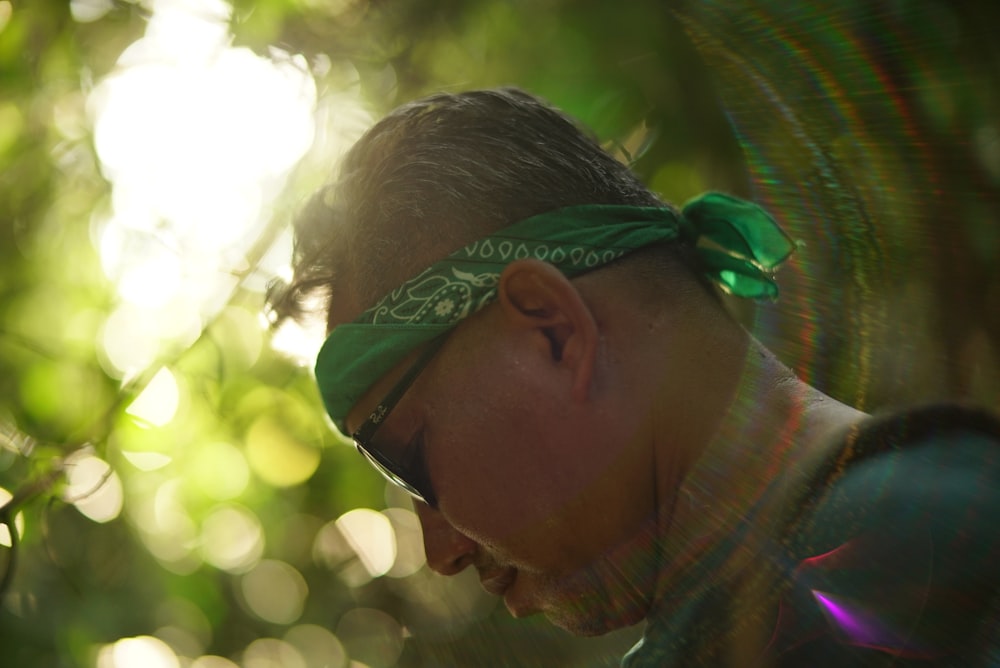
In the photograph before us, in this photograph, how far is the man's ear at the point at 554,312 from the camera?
1771 millimetres

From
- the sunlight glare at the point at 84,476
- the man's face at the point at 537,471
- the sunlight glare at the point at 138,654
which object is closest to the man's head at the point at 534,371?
the man's face at the point at 537,471

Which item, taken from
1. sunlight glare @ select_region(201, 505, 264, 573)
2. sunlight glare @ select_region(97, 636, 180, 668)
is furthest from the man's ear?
sunlight glare @ select_region(201, 505, 264, 573)

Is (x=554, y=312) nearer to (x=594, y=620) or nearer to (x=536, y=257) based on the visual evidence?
(x=536, y=257)

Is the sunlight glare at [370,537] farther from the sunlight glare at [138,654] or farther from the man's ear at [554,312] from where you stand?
the man's ear at [554,312]

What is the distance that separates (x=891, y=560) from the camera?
141 cm

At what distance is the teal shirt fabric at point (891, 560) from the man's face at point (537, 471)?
0.27m

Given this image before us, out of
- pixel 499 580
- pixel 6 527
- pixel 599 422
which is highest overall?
pixel 599 422

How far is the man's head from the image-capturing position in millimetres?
1802

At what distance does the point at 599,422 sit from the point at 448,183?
1.93 ft

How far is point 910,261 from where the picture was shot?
2.31 m

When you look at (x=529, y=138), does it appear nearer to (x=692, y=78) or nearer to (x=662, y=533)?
(x=662, y=533)

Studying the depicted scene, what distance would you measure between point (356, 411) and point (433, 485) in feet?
0.91

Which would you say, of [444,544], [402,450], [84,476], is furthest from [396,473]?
[84,476]

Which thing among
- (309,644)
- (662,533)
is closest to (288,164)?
(662,533)
